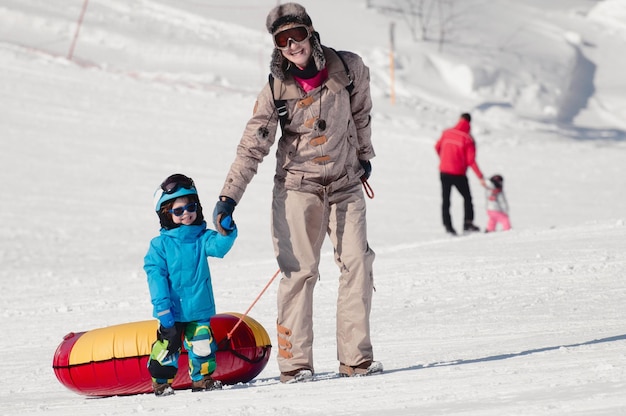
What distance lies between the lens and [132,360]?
5.23 m

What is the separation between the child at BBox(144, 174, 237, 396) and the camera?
481 centimetres

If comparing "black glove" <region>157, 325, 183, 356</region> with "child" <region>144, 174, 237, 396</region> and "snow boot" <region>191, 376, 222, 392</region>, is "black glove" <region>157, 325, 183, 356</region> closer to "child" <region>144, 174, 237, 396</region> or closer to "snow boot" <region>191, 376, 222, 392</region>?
"child" <region>144, 174, 237, 396</region>

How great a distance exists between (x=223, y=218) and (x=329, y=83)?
0.80 meters

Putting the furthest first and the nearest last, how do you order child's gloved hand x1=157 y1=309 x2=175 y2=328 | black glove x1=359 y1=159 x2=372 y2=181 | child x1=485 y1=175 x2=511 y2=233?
child x1=485 y1=175 x2=511 y2=233 → black glove x1=359 y1=159 x2=372 y2=181 → child's gloved hand x1=157 y1=309 x2=175 y2=328

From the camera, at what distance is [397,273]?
30.2 feet

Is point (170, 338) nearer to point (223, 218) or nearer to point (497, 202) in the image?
point (223, 218)

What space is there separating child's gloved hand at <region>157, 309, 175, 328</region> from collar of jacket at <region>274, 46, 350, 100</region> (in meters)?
1.10

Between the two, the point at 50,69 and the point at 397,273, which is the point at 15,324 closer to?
the point at 397,273

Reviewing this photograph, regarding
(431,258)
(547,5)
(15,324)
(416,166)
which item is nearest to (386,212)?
(416,166)

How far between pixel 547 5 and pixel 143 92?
2018 cm

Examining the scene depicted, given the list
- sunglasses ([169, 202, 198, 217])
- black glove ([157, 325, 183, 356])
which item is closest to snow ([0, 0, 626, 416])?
black glove ([157, 325, 183, 356])

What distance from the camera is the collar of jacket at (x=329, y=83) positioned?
4926 millimetres

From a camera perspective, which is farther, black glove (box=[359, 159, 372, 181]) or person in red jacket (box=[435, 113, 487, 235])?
person in red jacket (box=[435, 113, 487, 235])

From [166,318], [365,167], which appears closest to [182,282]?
[166,318]
